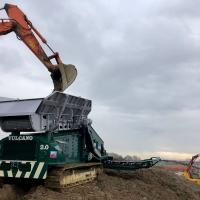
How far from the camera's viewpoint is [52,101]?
7824 mm

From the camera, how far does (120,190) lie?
310 inches

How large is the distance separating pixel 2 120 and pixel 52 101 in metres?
1.41

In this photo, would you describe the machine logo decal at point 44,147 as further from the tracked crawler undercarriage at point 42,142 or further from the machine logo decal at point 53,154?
the machine logo decal at point 53,154

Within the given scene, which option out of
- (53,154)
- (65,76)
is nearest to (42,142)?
(53,154)

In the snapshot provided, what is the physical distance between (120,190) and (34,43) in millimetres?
5950

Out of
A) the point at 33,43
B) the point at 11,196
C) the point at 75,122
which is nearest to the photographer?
the point at 11,196

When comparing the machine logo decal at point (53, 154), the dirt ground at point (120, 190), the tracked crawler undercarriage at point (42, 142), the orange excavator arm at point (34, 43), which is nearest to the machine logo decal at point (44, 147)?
the tracked crawler undercarriage at point (42, 142)

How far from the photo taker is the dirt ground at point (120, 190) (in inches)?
268

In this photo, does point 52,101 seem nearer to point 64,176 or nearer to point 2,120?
point 2,120

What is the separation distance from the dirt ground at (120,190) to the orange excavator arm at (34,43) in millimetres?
3520

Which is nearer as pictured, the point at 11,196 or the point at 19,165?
the point at 11,196

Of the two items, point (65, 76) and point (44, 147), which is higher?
A: point (65, 76)

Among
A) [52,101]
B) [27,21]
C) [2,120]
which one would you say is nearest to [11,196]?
[2,120]

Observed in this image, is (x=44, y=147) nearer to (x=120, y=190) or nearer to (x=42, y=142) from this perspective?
(x=42, y=142)
